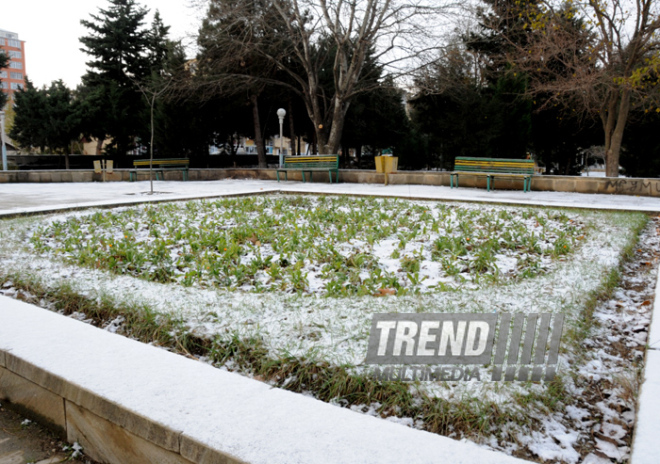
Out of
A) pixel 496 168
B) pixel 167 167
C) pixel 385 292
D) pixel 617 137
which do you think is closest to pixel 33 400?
pixel 385 292

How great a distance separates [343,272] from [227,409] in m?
2.66

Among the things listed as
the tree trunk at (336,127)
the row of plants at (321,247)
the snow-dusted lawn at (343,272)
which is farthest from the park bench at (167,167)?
the snow-dusted lawn at (343,272)

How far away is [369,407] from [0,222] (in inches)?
293

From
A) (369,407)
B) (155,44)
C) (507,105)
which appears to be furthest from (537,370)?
(155,44)

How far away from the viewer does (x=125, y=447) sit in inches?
83.5

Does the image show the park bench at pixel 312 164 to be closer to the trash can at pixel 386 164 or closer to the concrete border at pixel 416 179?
the concrete border at pixel 416 179

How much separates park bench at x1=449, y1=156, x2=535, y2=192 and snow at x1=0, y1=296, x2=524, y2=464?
1275cm

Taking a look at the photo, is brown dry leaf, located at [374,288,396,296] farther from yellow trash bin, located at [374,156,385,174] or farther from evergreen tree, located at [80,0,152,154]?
evergreen tree, located at [80,0,152,154]

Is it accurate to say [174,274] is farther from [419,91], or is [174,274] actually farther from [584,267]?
[419,91]

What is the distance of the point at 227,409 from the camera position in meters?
2.12

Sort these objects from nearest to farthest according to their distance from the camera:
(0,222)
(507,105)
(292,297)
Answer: (292,297) → (0,222) → (507,105)

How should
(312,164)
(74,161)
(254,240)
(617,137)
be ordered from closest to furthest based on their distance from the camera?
1. (254,240)
2. (617,137)
3. (312,164)
4. (74,161)

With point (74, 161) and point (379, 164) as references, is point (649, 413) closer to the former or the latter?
point (379, 164)

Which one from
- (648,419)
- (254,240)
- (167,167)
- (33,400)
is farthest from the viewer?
(167,167)
